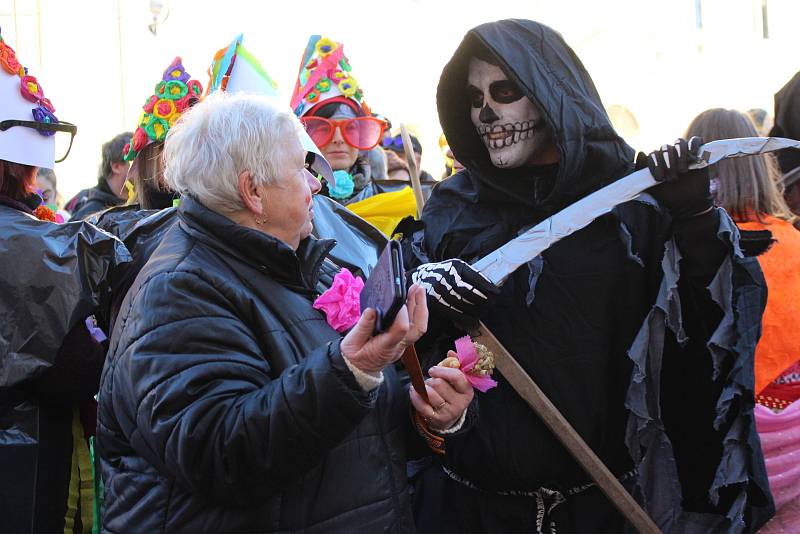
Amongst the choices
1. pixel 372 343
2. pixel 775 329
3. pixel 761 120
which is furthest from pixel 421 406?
pixel 761 120

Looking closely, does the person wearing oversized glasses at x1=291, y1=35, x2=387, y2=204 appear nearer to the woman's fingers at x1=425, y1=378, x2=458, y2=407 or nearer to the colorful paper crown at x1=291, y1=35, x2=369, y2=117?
the colorful paper crown at x1=291, y1=35, x2=369, y2=117

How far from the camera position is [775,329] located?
10.6ft

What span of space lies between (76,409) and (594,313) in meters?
1.67

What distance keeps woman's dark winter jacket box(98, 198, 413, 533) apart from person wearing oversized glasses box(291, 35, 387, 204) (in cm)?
239

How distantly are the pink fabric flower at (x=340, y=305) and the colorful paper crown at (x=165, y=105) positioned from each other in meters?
1.84

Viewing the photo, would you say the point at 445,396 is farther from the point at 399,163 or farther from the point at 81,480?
the point at 399,163

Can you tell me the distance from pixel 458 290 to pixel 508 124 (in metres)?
0.62

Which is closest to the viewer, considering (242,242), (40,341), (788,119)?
(242,242)

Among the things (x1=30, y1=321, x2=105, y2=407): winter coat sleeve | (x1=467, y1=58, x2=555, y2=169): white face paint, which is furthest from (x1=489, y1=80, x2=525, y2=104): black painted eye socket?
(x1=30, y1=321, x2=105, y2=407): winter coat sleeve

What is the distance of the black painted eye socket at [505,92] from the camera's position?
281 cm

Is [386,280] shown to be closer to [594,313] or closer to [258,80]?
[594,313]

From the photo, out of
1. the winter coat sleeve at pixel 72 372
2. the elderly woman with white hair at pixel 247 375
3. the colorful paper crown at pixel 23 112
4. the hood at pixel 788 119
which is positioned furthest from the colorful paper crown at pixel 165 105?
the hood at pixel 788 119

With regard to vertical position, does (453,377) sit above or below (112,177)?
below

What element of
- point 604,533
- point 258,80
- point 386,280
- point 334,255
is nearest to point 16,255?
point 334,255
